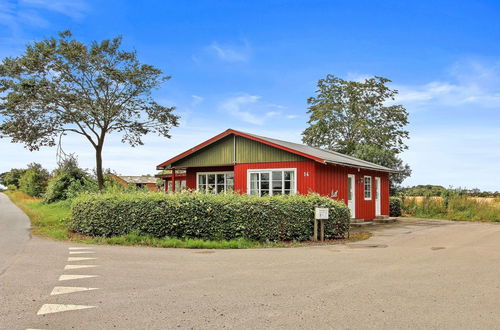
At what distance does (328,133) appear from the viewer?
4212 centimetres

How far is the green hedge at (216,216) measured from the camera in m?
12.0

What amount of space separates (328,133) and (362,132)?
3498mm

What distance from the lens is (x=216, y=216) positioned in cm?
1204

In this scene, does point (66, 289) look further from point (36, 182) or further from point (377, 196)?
point (36, 182)

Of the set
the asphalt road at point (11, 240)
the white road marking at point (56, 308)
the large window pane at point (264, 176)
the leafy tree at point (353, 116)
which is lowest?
the white road marking at point (56, 308)

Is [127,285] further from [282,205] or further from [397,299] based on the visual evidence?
[282,205]

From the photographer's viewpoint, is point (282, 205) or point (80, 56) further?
point (80, 56)

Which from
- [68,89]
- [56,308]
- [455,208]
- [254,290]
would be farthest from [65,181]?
[254,290]

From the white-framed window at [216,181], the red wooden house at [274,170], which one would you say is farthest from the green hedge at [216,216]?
the white-framed window at [216,181]

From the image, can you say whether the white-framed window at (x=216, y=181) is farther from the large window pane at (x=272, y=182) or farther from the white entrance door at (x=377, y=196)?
the white entrance door at (x=377, y=196)

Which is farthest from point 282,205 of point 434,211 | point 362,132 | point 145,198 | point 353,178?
point 362,132

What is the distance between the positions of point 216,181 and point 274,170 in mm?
4064

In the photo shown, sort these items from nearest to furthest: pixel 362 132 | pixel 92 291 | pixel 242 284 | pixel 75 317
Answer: pixel 75 317, pixel 92 291, pixel 242 284, pixel 362 132

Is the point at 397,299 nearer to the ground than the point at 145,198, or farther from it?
nearer to the ground
